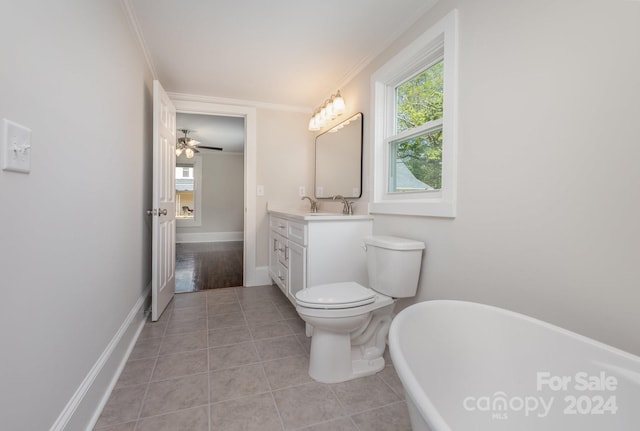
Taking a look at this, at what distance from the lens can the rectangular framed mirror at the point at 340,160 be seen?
254cm

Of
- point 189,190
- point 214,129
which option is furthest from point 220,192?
point 214,129

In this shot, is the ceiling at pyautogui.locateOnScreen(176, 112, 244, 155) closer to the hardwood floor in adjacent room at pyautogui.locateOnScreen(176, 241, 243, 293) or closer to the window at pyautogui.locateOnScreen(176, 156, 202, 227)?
the window at pyautogui.locateOnScreen(176, 156, 202, 227)

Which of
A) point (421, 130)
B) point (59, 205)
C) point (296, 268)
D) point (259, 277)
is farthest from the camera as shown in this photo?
point (259, 277)

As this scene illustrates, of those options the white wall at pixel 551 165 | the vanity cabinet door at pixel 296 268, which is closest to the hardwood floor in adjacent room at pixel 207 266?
the vanity cabinet door at pixel 296 268

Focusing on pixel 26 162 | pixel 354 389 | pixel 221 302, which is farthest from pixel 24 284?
pixel 221 302

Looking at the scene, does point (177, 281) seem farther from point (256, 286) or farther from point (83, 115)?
point (83, 115)

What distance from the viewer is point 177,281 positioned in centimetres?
362

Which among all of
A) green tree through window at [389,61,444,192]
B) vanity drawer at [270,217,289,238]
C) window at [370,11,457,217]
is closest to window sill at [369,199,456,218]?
window at [370,11,457,217]

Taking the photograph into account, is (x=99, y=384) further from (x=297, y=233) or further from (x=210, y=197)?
(x=210, y=197)

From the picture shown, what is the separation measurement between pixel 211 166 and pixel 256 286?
4567mm

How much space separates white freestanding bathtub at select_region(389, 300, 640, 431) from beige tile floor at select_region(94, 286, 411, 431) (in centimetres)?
40

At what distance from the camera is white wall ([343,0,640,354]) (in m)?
0.93

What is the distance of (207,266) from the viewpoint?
443 centimetres

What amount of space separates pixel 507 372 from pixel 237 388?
4.07 ft
